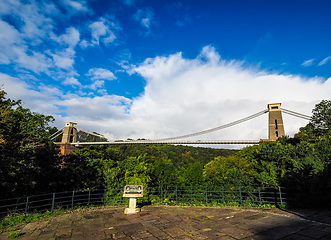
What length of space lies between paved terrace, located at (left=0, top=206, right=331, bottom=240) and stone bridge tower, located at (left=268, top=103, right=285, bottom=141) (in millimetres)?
29383

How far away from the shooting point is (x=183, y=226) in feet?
18.9

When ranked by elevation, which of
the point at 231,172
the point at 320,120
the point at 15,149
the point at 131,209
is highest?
the point at 320,120

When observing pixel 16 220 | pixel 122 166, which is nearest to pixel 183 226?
pixel 16 220

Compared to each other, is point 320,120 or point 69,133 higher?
point 69,133

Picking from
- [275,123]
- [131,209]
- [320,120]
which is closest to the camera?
[131,209]

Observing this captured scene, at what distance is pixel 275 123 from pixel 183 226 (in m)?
34.3

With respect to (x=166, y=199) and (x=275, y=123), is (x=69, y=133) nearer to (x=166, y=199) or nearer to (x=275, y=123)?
(x=166, y=199)

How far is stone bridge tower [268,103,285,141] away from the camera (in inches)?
1266

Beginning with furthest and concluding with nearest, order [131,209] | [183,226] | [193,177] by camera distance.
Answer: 1. [193,177]
2. [131,209]
3. [183,226]

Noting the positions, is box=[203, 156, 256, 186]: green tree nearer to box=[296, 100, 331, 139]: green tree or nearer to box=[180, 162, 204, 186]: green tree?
box=[180, 162, 204, 186]: green tree

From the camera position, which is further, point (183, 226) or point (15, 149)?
point (15, 149)

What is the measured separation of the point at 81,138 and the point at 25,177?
5705 cm

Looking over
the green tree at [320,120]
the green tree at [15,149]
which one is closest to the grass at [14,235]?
the green tree at [15,149]

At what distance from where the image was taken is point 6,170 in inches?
388
